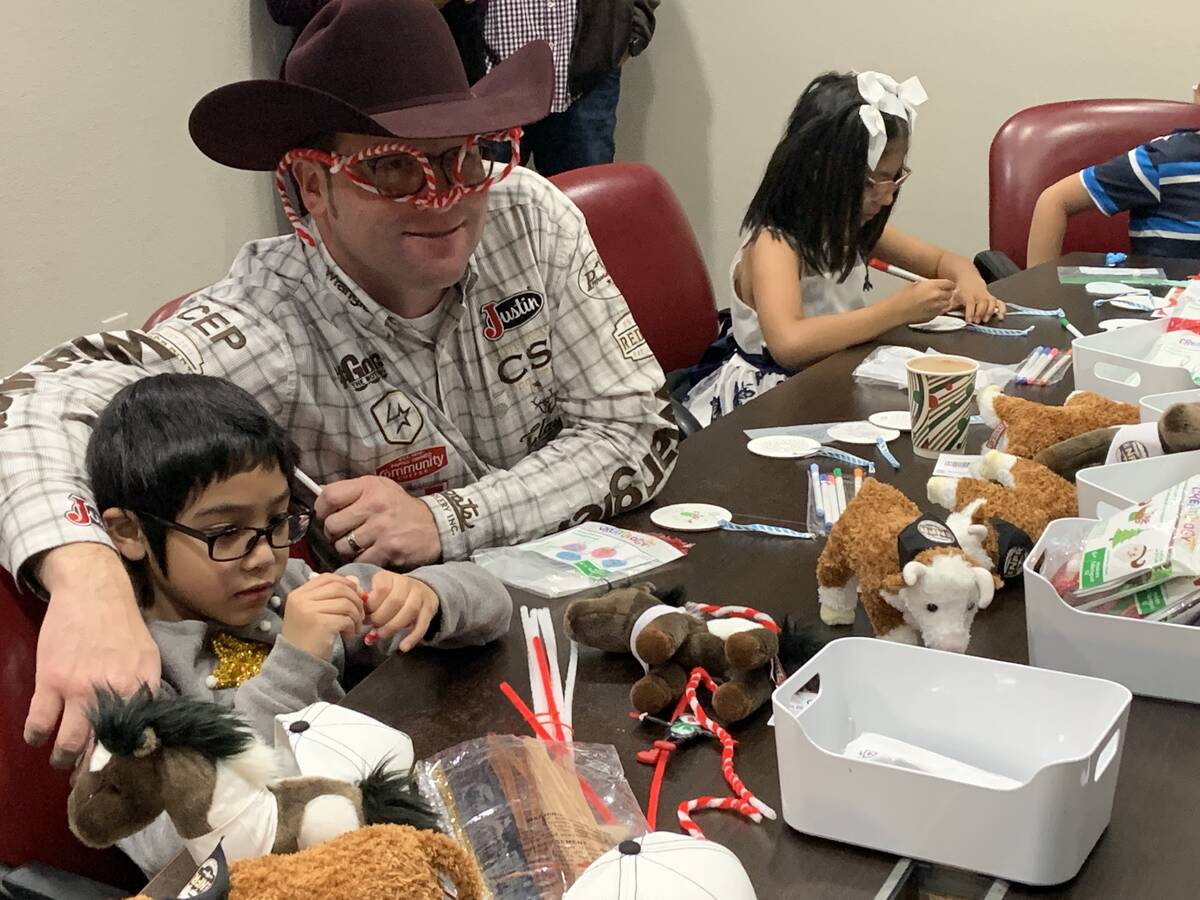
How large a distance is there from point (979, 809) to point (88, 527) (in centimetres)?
75

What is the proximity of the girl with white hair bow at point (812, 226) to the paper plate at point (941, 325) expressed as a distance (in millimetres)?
47

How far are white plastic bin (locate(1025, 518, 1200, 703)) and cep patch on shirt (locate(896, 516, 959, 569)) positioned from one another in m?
0.06

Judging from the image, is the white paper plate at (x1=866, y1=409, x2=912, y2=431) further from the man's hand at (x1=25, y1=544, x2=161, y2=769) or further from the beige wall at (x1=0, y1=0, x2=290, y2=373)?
the beige wall at (x1=0, y1=0, x2=290, y2=373)

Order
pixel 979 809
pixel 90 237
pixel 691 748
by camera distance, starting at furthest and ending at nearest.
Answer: pixel 90 237 < pixel 691 748 < pixel 979 809

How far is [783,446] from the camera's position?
1455mm

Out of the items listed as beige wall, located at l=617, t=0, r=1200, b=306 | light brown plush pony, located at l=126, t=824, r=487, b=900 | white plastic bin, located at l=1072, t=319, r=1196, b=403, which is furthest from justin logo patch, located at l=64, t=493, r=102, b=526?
beige wall, located at l=617, t=0, r=1200, b=306

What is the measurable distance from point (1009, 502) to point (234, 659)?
691 mm

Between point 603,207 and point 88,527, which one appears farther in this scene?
point 603,207

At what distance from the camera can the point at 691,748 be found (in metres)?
0.87

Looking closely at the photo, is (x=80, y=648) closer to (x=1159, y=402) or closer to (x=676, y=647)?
(x=676, y=647)

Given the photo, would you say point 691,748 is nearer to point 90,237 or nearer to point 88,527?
point 88,527

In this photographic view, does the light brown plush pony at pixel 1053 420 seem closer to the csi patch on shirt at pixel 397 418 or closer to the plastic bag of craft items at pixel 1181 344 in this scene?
the plastic bag of craft items at pixel 1181 344

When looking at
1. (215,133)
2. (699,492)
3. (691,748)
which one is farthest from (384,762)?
(215,133)

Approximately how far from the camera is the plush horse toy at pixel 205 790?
0.65 metres
